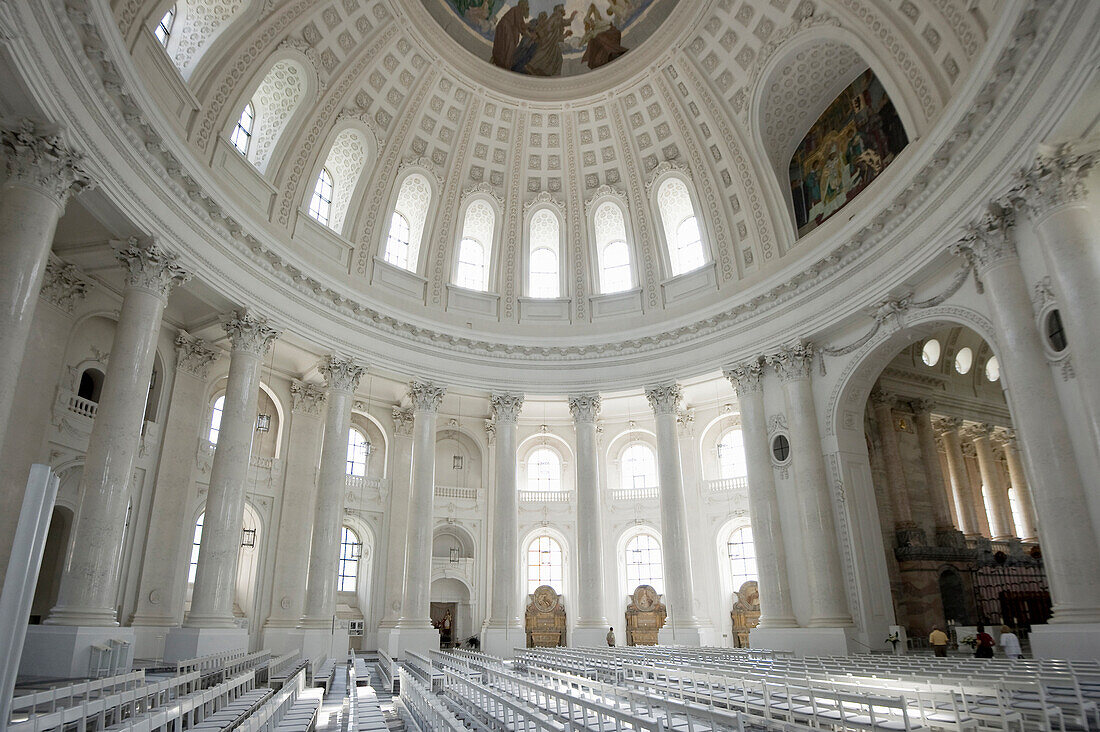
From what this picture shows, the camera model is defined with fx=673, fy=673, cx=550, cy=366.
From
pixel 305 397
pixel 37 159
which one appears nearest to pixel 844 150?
pixel 305 397

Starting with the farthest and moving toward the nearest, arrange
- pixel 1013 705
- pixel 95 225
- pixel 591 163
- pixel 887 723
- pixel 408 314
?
1. pixel 591 163
2. pixel 408 314
3. pixel 95 225
4. pixel 1013 705
5. pixel 887 723

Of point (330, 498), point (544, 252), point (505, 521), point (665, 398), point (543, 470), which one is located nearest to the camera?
point (330, 498)

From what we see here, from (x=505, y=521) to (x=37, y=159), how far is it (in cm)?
1599

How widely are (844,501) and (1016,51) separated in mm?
11510

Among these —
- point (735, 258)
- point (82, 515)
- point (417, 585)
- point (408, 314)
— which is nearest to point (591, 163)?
point (735, 258)

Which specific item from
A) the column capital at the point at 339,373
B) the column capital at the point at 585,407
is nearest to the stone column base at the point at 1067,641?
the column capital at the point at 339,373

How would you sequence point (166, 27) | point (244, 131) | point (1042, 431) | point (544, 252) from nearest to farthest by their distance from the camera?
point (1042, 431)
point (166, 27)
point (244, 131)
point (544, 252)

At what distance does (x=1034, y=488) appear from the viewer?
1305 centimetres

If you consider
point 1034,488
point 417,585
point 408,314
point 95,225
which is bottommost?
point 417,585

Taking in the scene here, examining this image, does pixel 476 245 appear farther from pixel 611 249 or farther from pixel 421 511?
pixel 421 511

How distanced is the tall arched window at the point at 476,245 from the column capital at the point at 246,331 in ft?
30.0

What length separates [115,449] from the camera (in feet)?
44.3

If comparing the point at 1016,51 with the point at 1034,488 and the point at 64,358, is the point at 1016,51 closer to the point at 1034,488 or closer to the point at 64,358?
the point at 1034,488

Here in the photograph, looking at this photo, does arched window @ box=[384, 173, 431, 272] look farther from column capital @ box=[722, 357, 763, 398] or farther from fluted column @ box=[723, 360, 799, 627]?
fluted column @ box=[723, 360, 799, 627]
